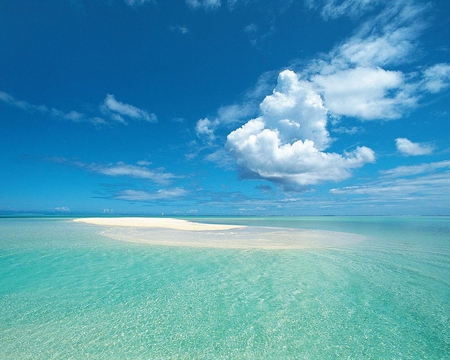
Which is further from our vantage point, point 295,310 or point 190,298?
point 190,298

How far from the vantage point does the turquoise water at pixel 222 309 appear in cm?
571

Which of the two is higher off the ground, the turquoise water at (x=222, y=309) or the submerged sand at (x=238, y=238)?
the submerged sand at (x=238, y=238)

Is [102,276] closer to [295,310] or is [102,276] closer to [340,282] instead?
[295,310]

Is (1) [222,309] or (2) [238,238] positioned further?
(2) [238,238]

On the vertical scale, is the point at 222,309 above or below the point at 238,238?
below

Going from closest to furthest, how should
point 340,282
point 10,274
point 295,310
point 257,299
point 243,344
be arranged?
point 243,344, point 295,310, point 257,299, point 340,282, point 10,274

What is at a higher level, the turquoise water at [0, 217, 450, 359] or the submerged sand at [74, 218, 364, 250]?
the submerged sand at [74, 218, 364, 250]

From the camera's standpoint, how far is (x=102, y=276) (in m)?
11.2

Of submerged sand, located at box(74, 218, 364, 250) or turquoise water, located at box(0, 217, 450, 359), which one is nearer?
turquoise water, located at box(0, 217, 450, 359)

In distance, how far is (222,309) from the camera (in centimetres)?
774

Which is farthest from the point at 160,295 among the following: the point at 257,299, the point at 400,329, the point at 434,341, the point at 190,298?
the point at 434,341

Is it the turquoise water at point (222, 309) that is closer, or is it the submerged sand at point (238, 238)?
the turquoise water at point (222, 309)

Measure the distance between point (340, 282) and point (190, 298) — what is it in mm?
6918

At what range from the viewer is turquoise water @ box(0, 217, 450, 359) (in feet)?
18.7
